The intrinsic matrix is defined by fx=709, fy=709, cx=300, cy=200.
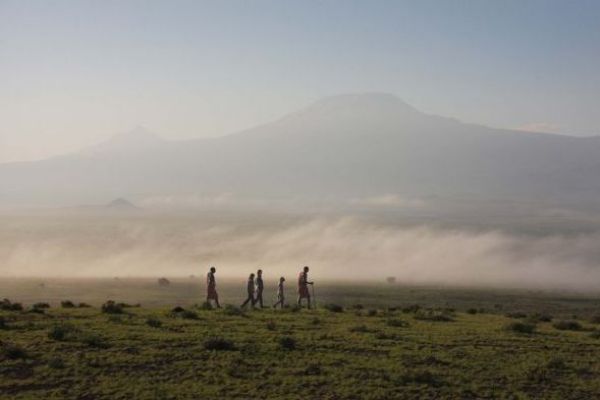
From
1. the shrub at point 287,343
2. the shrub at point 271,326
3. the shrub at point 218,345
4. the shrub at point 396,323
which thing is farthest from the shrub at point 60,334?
the shrub at point 396,323

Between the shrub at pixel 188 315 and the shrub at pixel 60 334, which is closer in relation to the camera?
the shrub at pixel 60 334

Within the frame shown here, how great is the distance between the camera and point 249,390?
13.6 meters

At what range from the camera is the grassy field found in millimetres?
13719

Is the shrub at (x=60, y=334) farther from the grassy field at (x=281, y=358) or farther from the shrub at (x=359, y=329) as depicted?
the shrub at (x=359, y=329)

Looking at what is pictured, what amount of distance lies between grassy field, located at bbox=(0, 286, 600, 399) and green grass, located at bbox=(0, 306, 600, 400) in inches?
1.0

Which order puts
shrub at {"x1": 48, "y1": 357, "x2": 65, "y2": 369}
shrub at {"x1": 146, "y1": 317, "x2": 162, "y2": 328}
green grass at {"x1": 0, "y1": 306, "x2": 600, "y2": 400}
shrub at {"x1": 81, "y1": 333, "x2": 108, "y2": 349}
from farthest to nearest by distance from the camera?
shrub at {"x1": 146, "y1": 317, "x2": 162, "y2": 328} → shrub at {"x1": 81, "y1": 333, "x2": 108, "y2": 349} → shrub at {"x1": 48, "y1": 357, "x2": 65, "y2": 369} → green grass at {"x1": 0, "y1": 306, "x2": 600, "y2": 400}

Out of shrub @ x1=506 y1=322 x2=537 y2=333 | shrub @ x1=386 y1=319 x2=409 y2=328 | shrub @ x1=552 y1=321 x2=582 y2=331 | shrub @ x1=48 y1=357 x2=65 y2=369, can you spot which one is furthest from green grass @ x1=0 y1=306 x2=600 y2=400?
shrub @ x1=552 y1=321 x2=582 y2=331

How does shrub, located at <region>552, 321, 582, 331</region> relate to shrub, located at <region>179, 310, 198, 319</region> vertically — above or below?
below

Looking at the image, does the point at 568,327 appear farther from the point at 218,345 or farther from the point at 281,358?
the point at 218,345

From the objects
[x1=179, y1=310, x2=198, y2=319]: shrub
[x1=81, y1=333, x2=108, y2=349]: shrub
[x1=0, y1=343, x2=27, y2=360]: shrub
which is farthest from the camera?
[x1=179, y1=310, x2=198, y2=319]: shrub

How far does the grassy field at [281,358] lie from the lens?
540 inches

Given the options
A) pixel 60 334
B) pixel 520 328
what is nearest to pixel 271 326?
pixel 60 334

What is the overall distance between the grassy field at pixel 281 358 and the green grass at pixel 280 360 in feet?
0.08

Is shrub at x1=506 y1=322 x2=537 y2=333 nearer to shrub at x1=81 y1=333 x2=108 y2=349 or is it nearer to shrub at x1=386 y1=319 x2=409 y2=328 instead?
shrub at x1=386 y1=319 x2=409 y2=328
